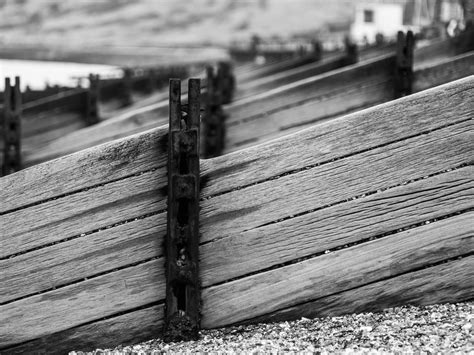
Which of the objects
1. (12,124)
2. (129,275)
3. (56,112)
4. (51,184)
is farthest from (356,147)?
(56,112)

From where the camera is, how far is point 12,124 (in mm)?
7832

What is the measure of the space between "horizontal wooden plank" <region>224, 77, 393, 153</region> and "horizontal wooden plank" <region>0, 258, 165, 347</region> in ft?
9.89

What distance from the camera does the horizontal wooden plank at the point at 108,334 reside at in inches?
146

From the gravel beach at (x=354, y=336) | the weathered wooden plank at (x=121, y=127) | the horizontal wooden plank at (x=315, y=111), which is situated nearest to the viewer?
the gravel beach at (x=354, y=336)

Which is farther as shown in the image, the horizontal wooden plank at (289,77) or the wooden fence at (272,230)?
the horizontal wooden plank at (289,77)

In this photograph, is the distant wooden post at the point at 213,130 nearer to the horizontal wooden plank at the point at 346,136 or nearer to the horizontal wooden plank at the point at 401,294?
the horizontal wooden plank at the point at 346,136

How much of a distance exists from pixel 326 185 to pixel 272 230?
0.36m

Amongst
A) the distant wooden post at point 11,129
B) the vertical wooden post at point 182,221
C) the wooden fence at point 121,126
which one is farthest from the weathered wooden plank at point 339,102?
the vertical wooden post at point 182,221

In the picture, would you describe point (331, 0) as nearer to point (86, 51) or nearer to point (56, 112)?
point (86, 51)

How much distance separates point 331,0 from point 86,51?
1220 inches

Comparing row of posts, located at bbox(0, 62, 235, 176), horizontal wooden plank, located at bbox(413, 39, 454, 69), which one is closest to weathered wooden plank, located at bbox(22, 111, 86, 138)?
row of posts, located at bbox(0, 62, 235, 176)

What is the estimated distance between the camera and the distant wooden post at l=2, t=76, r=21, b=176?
7.58 metres

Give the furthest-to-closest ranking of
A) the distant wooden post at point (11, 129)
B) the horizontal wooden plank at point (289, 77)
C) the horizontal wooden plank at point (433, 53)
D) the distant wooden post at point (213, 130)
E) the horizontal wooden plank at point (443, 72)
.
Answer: the horizontal wooden plank at point (289, 77) < the horizontal wooden plank at point (433, 53) < the distant wooden post at point (11, 129) < the distant wooden post at point (213, 130) < the horizontal wooden plank at point (443, 72)

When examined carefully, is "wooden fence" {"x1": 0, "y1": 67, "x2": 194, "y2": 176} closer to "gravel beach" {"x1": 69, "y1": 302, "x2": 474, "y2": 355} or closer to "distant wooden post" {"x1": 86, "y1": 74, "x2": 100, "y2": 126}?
"distant wooden post" {"x1": 86, "y1": 74, "x2": 100, "y2": 126}
